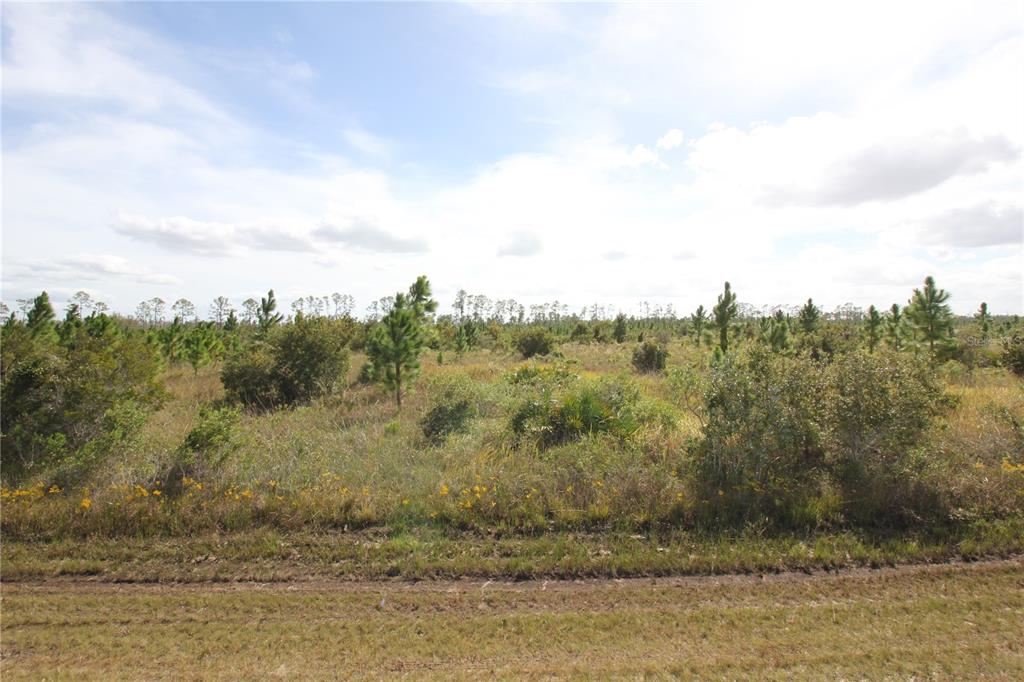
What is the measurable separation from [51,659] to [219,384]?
565 inches

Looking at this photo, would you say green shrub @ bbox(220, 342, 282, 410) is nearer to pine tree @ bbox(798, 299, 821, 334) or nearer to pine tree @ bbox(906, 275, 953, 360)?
pine tree @ bbox(906, 275, 953, 360)

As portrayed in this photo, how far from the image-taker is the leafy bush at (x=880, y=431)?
658 cm

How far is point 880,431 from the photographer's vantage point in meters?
6.96

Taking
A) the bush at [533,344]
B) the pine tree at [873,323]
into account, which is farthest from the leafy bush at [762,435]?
the pine tree at [873,323]

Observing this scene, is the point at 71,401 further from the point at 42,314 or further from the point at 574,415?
the point at 42,314

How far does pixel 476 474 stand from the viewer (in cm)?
752

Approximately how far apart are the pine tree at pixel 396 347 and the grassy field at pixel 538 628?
8297 mm

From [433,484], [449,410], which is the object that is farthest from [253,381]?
[433,484]

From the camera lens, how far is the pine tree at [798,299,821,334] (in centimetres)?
3369

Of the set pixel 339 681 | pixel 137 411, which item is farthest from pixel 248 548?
pixel 137 411

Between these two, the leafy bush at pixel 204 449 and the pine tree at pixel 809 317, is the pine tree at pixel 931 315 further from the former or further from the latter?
the leafy bush at pixel 204 449

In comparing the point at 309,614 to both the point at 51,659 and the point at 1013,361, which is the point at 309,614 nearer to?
the point at 51,659

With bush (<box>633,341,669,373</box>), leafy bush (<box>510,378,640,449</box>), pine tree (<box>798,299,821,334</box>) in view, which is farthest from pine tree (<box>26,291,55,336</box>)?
pine tree (<box>798,299,821,334</box>)

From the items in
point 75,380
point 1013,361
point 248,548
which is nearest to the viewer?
point 248,548
